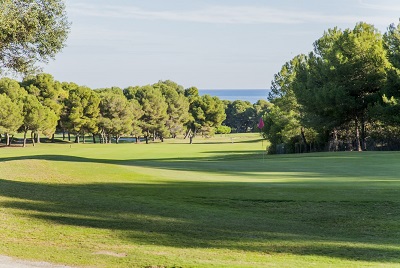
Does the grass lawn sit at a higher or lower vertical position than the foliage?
lower

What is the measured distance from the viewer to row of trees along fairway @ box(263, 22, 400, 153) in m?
46.9

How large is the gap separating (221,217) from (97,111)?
83.0 meters

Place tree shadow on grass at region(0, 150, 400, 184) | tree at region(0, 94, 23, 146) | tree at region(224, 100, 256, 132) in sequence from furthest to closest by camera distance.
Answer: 1. tree at region(224, 100, 256, 132)
2. tree at region(0, 94, 23, 146)
3. tree shadow on grass at region(0, 150, 400, 184)

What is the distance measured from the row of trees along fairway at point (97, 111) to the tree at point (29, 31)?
56.0 m

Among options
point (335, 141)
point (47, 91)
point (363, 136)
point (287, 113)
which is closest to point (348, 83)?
point (363, 136)

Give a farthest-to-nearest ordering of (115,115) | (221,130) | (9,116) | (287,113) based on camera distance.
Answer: (221,130) < (115,115) < (9,116) < (287,113)

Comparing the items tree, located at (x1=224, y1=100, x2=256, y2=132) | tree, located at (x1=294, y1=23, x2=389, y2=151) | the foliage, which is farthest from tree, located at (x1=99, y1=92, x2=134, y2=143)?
tree, located at (x1=224, y1=100, x2=256, y2=132)

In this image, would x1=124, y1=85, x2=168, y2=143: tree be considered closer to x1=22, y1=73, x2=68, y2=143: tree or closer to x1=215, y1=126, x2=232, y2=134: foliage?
x1=22, y1=73, x2=68, y2=143: tree

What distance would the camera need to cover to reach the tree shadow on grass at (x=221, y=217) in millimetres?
9336

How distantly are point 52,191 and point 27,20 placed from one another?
7259 mm

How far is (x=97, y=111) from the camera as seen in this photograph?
9244 cm

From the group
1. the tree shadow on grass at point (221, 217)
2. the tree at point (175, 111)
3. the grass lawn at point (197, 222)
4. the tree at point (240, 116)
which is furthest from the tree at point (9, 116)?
the tree at point (240, 116)

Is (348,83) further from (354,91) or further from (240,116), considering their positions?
(240,116)

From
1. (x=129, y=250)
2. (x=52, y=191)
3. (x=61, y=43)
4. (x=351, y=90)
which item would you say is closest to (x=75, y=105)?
(x=351, y=90)
